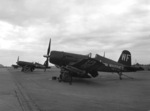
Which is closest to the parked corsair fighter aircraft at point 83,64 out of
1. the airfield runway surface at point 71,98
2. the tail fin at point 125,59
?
the tail fin at point 125,59

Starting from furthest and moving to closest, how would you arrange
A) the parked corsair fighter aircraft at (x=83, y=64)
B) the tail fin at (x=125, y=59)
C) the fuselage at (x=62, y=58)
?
1. the tail fin at (x=125, y=59)
2. the fuselage at (x=62, y=58)
3. the parked corsair fighter aircraft at (x=83, y=64)

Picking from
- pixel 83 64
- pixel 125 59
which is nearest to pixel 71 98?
pixel 83 64

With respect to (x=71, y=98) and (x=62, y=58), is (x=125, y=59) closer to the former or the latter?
(x=62, y=58)

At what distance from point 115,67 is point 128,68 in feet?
6.08

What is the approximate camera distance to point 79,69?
15.8 meters

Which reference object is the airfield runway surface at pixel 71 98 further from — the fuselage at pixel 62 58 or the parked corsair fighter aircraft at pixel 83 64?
the fuselage at pixel 62 58

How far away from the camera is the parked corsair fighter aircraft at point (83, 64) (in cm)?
1534

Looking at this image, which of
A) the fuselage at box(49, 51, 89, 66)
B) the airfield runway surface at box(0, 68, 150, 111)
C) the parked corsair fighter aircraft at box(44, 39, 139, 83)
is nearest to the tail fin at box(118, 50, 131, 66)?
the parked corsair fighter aircraft at box(44, 39, 139, 83)

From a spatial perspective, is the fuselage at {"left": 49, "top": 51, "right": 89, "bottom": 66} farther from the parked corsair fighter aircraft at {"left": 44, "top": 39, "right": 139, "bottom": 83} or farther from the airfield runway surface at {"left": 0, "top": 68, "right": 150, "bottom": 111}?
the airfield runway surface at {"left": 0, "top": 68, "right": 150, "bottom": 111}

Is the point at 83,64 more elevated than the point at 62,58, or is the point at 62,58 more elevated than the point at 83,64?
the point at 62,58

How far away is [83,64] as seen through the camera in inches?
606

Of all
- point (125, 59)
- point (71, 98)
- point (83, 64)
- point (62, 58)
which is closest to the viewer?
point (71, 98)

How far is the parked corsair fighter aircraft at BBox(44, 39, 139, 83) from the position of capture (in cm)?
1534

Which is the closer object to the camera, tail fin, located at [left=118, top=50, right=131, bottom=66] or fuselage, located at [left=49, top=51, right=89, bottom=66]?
fuselage, located at [left=49, top=51, right=89, bottom=66]
